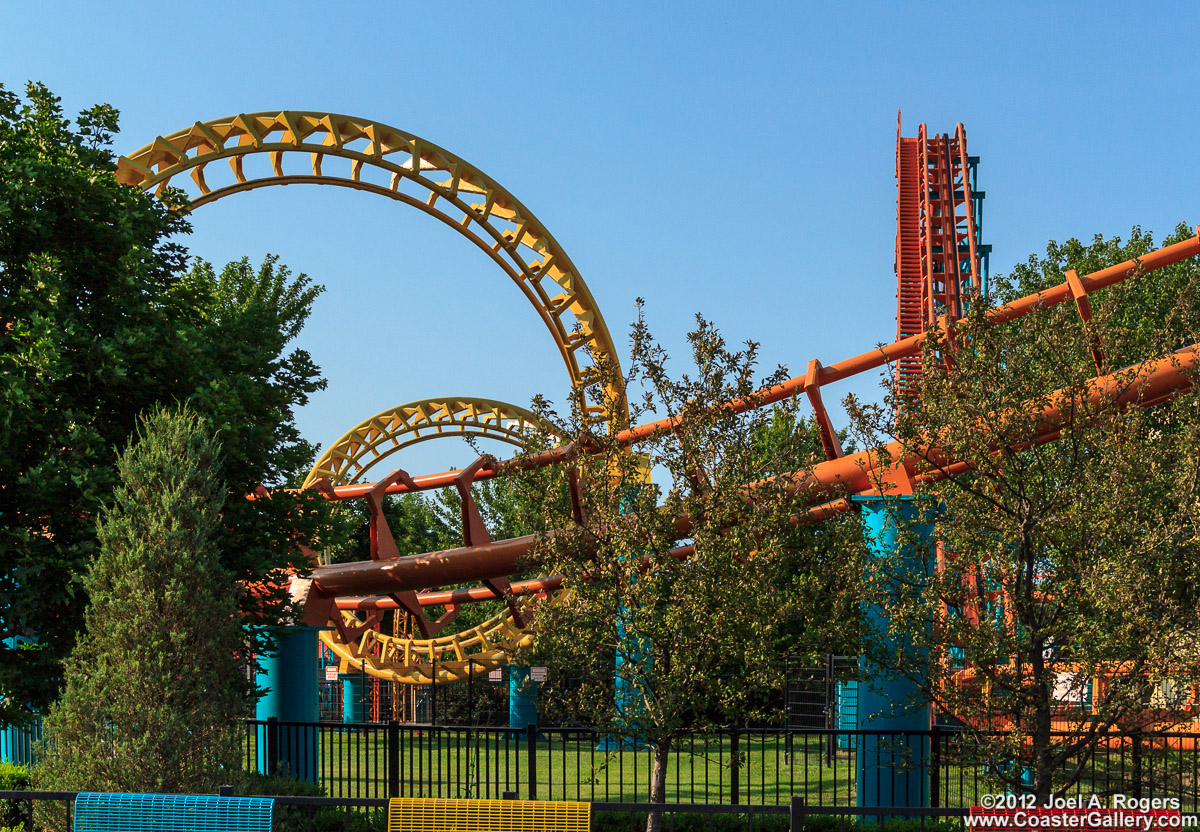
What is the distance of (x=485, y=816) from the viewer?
19.5 ft

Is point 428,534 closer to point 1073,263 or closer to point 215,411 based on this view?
point 1073,263

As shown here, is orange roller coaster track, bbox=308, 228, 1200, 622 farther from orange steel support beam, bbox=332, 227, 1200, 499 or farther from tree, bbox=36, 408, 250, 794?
tree, bbox=36, 408, 250, 794

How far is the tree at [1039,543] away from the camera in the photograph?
7309 mm

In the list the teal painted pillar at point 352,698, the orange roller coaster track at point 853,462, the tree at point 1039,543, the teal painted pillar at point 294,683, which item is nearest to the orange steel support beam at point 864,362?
the orange roller coaster track at point 853,462

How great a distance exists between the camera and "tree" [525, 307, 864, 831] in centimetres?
837

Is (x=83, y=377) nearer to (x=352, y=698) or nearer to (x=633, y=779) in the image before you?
(x=633, y=779)

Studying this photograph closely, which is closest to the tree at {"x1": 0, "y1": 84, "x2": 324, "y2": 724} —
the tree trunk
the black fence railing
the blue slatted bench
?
the black fence railing

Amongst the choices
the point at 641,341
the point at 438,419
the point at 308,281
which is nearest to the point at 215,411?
the point at 641,341

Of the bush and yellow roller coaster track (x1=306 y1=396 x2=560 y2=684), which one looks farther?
yellow roller coaster track (x1=306 y1=396 x2=560 y2=684)

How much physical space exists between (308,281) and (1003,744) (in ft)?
73.1

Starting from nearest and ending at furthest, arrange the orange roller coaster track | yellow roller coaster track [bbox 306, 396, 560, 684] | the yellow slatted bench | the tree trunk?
1. the yellow slatted bench
2. the orange roller coaster track
3. the tree trunk
4. yellow roller coaster track [bbox 306, 396, 560, 684]

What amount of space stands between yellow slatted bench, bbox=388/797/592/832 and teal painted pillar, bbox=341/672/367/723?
68.0 feet

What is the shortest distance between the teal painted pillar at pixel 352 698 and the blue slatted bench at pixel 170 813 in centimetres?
2029

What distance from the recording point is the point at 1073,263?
92.6 ft
